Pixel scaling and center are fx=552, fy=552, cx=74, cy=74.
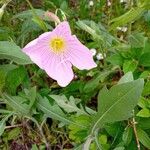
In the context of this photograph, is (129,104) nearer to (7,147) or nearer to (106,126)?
(106,126)

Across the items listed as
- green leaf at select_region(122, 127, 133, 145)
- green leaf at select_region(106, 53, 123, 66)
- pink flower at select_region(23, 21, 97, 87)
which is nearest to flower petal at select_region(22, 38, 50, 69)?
pink flower at select_region(23, 21, 97, 87)

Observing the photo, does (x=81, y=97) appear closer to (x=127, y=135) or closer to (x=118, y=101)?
(x=127, y=135)

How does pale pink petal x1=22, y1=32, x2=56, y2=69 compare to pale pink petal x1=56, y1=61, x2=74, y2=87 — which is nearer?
pale pink petal x1=22, y1=32, x2=56, y2=69

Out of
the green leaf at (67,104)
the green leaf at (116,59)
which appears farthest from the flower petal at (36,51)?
the green leaf at (116,59)

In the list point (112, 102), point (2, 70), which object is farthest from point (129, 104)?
point (2, 70)

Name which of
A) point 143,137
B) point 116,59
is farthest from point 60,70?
point 143,137

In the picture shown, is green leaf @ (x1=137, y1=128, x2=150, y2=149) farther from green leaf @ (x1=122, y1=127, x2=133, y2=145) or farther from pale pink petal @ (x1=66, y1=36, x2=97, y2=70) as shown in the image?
pale pink petal @ (x1=66, y1=36, x2=97, y2=70)

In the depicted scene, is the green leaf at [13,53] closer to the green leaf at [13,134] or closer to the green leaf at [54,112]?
the green leaf at [54,112]

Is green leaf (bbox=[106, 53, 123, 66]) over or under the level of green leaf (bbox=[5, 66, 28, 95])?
over
